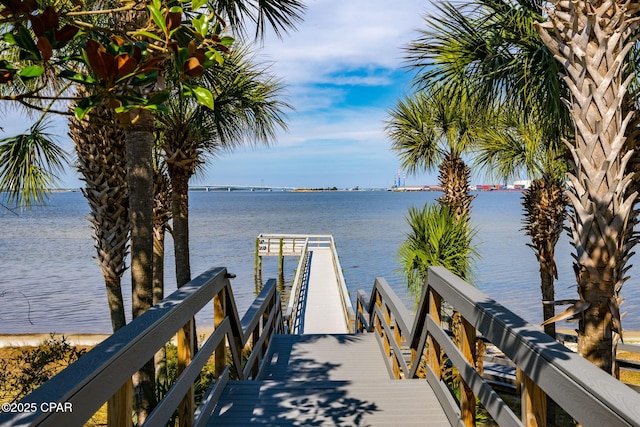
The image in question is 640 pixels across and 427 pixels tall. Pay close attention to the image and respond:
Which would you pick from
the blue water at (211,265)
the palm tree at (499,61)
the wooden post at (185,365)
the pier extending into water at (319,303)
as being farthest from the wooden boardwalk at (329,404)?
the pier extending into water at (319,303)

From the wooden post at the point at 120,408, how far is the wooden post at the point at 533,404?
1.41 meters

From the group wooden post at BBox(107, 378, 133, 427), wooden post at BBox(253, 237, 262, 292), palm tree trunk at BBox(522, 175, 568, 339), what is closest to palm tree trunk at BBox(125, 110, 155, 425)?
wooden post at BBox(107, 378, 133, 427)

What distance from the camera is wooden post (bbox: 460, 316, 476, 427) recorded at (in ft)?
8.22

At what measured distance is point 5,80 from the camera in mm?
1851

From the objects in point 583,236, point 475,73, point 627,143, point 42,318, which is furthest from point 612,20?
point 42,318

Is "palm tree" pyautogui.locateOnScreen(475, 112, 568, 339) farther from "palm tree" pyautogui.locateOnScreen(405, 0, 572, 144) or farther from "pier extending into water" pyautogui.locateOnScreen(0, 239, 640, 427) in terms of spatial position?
"pier extending into water" pyautogui.locateOnScreen(0, 239, 640, 427)

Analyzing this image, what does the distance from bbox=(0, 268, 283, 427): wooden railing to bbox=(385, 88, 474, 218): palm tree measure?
367 inches

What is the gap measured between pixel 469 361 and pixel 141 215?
3.08 metres

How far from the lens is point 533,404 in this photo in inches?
67.7

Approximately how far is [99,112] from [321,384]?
4023mm

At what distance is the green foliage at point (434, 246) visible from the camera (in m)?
7.95

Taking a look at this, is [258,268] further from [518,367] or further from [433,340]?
[518,367]

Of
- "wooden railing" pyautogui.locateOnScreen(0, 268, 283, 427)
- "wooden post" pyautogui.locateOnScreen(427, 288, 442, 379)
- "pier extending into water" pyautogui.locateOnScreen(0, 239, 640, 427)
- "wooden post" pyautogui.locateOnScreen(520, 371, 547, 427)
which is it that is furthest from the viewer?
"wooden post" pyautogui.locateOnScreen(427, 288, 442, 379)

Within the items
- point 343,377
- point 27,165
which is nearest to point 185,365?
point 343,377
